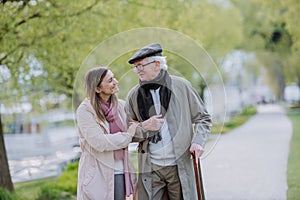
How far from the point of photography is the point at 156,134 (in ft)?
13.3

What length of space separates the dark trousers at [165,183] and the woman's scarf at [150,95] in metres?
0.24

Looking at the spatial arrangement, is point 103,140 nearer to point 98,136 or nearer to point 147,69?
point 98,136

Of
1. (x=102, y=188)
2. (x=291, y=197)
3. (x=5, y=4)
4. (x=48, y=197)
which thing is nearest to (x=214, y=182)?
(x=291, y=197)

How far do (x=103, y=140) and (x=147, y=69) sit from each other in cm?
61

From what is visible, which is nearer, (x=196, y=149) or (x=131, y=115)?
(x=196, y=149)

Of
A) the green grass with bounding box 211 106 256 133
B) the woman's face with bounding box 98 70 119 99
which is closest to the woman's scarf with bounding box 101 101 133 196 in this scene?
the woman's face with bounding box 98 70 119 99

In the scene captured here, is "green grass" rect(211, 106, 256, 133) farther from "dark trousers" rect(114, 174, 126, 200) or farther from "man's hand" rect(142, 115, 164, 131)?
"dark trousers" rect(114, 174, 126, 200)

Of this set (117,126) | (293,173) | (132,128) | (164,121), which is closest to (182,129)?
(164,121)

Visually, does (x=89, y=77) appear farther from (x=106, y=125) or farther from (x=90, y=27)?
(x=90, y=27)

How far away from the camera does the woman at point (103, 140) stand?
4066 mm

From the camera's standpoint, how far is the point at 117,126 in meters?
4.18

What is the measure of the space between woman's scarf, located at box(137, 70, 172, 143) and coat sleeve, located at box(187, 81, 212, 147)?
0.55ft

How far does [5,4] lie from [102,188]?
5.10 m

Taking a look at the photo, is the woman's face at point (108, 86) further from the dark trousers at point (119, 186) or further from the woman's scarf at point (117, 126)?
the dark trousers at point (119, 186)
